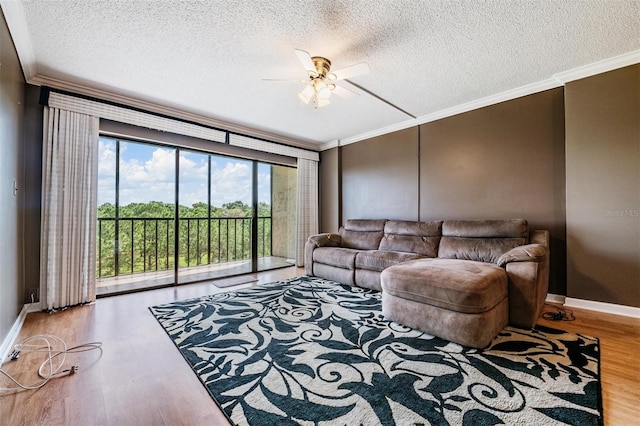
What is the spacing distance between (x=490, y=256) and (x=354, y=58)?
2534mm

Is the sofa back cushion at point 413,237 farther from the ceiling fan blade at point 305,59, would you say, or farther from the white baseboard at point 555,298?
the ceiling fan blade at point 305,59

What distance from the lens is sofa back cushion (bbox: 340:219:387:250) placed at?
14.0 ft

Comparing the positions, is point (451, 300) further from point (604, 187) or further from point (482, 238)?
point (604, 187)

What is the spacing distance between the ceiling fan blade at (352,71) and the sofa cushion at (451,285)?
5.76 ft

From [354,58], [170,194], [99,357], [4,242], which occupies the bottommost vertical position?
[99,357]

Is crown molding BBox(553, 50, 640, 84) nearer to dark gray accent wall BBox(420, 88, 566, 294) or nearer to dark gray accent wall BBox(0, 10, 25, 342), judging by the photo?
dark gray accent wall BBox(420, 88, 566, 294)

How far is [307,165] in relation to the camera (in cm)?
A: 548

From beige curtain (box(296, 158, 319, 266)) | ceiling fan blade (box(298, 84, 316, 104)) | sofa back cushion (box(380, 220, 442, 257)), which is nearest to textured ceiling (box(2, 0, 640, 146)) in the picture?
ceiling fan blade (box(298, 84, 316, 104))

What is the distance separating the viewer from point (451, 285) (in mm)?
2045

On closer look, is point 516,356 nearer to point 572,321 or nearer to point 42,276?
point 572,321

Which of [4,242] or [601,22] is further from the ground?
[601,22]

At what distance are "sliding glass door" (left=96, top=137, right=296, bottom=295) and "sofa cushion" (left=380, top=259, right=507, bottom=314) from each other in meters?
3.03

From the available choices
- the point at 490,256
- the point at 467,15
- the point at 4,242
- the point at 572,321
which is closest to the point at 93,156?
the point at 4,242

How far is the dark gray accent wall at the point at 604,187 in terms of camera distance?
8.39 feet
